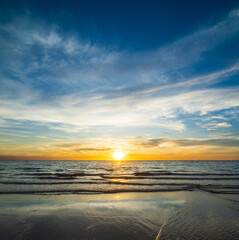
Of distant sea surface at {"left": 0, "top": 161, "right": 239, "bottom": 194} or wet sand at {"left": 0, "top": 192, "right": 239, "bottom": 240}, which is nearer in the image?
wet sand at {"left": 0, "top": 192, "right": 239, "bottom": 240}

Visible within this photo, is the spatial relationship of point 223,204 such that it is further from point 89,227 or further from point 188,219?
point 89,227

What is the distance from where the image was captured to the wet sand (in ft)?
20.1

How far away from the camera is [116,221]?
7453 millimetres

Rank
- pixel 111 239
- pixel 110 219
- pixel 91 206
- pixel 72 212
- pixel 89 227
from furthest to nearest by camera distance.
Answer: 1. pixel 91 206
2. pixel 72 212
3. pixel 110 219
4. pixel 89 227
5. pixel 111 239

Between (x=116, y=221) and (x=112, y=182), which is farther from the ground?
(x=116, y=221)

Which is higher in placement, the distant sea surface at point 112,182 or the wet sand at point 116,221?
the wet sand at point 116,221

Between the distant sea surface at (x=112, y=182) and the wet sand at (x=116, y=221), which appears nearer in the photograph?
the wet sand at (x=116, y=221)

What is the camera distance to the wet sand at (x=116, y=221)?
6.12m

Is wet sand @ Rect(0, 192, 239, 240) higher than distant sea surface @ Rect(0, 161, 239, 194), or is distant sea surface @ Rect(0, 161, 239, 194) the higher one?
wet sand @ Rect(0, 192, 239, 240)

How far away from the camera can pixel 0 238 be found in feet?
19.3

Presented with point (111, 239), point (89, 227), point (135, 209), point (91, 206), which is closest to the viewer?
point (111, 239)

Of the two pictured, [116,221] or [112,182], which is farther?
[112,182]

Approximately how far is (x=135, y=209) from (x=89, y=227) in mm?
3395

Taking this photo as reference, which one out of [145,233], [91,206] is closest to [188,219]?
[145,233]
